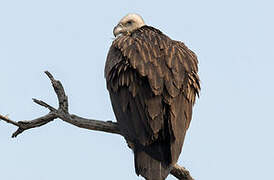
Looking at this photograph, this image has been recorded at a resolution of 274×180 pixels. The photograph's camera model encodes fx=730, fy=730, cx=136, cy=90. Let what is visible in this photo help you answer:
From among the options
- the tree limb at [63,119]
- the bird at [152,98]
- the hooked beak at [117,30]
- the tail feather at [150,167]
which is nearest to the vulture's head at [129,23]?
the hooked beak at [117,30]

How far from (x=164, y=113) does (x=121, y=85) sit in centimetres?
85

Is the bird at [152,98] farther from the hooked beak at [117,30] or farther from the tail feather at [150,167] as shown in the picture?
the hooked beak at [117,30]

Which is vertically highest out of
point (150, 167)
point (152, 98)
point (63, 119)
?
point (152, 98)

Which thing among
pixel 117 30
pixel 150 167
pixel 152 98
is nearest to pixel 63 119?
pixel 152 98

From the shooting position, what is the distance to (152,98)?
10.3 meters

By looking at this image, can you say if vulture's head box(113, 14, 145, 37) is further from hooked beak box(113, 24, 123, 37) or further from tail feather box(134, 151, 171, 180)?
tail feather box(134, 151, 171, 180)

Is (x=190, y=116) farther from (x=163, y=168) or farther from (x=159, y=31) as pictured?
(x=159, y=31)

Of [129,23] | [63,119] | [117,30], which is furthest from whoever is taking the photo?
[129,23]

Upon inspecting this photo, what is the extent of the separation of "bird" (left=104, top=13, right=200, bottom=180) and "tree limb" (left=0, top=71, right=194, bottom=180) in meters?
0.37

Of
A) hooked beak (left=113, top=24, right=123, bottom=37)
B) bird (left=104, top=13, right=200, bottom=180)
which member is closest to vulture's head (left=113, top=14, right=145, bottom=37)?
hooked beak (left=113, top=24, right=123, bottom=37)

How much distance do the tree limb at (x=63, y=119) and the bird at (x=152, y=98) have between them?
366 mm

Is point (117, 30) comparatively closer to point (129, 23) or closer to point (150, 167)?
point (129, 23)

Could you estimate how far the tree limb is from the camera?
1098 cm

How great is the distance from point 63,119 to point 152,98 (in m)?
1.82
